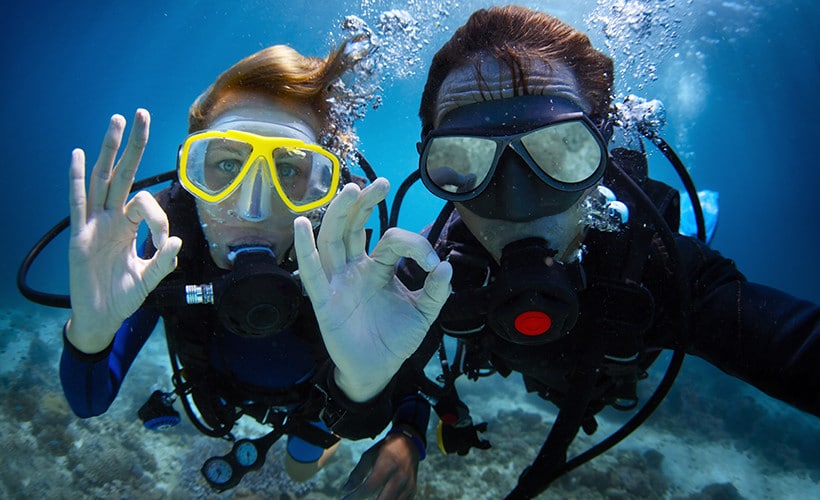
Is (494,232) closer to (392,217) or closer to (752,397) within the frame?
(392,217)

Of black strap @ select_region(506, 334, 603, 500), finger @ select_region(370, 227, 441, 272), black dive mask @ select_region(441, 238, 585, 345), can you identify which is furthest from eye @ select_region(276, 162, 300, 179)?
black strap @ select_region(506, 334, 603, 500)

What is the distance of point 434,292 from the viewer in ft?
6.03

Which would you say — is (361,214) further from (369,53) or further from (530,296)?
(369,53)

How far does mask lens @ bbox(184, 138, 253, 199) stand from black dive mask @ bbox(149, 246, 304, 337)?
642 millimetres

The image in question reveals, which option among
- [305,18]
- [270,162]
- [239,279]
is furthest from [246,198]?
[305,18]

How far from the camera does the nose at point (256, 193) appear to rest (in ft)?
8.75

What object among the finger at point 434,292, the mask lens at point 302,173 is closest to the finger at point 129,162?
the mask lens at point 302,173

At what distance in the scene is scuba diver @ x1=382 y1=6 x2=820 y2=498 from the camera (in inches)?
83.1

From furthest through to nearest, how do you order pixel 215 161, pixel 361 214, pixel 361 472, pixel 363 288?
pixel 215 161 < pixel 361 472 < pixel 363 288 < pixel 361 214

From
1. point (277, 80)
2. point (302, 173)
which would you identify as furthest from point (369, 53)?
point (302, 173)

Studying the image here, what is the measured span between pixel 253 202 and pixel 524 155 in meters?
1.81

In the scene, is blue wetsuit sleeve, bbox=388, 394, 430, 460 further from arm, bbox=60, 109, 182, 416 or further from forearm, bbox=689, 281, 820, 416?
forearm, bbox=689, 281, 820, 416

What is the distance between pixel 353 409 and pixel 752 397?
19.2m

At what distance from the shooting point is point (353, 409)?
2.31 m
